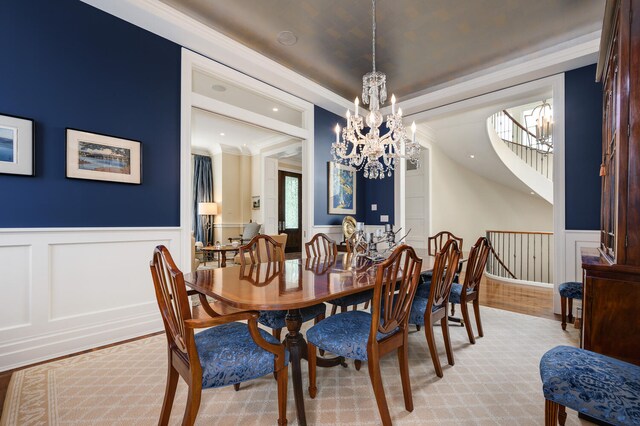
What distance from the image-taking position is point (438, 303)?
210 cm

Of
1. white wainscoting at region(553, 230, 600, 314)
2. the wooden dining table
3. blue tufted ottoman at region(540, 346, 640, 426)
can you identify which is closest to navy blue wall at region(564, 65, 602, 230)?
white wainscoting at region(553, 230, 600, 314)

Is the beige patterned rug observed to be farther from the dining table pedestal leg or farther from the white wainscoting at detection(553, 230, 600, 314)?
the white wainscoting at detection(553, 230, 600, 314)

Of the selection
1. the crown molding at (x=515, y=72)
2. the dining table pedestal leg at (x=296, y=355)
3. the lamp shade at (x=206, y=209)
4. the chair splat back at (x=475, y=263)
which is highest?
the crown molding at (x=515, y=72)

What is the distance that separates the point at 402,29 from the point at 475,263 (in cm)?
233

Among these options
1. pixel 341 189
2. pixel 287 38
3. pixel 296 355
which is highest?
pixel 287 38

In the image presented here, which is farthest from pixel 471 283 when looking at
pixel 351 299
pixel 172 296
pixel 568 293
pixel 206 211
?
pixel 206 211

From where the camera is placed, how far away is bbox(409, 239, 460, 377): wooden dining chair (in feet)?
6.18

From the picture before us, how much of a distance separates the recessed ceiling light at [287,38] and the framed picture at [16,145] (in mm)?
2234

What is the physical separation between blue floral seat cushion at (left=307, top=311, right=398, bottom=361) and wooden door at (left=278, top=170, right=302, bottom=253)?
6324mm

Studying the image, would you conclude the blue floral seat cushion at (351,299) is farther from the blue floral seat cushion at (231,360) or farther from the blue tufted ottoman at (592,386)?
the blue tufted ottoman at (592,386)

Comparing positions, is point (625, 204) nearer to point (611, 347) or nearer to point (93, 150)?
point (611, 347)

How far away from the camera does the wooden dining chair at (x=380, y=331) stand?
1439 mm

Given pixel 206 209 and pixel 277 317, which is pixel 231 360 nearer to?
pixel 277 317

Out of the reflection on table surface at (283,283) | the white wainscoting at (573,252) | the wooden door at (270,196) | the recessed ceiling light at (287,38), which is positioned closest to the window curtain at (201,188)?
the wooden door at (270,196)
